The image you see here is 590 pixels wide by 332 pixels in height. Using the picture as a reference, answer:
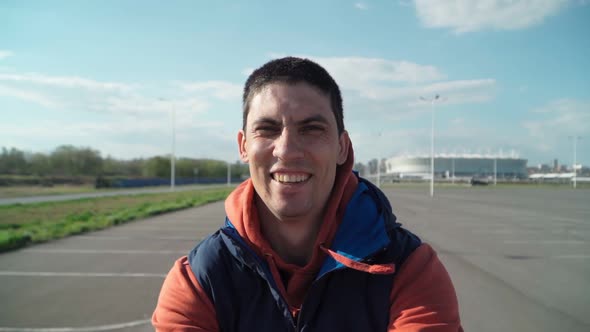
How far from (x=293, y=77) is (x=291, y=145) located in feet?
1.10

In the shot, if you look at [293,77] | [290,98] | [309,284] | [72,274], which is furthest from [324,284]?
[72,274]

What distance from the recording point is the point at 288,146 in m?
1.67

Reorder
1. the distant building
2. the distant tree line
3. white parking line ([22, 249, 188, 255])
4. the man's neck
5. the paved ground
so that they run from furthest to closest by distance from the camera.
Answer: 1. the distant building
2. the distant tree line
3. white parking line ([22, 249, 188, 255])
4. the paved ground
5. the man's neck

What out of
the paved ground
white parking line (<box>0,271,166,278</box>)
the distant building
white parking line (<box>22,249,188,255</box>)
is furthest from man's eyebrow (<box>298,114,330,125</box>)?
the distant building

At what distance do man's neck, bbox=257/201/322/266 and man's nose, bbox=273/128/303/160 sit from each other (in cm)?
37

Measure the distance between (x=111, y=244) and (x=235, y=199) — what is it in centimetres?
888

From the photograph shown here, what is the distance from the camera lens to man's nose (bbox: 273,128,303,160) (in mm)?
1667

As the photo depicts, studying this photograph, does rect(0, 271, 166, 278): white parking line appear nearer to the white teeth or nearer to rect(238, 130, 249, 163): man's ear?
rect(238, 130, 249, 163): man's ear

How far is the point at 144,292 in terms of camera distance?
5.43 m

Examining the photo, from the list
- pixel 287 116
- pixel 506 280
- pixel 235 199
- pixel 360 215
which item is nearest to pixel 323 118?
pixel 287 116

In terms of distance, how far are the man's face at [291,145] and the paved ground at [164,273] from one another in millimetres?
3415

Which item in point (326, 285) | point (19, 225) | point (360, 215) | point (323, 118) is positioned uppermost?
point (323, 118)

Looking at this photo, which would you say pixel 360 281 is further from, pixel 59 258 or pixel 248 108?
pixel 59 258

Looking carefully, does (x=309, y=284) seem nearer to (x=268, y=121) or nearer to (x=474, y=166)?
(x=268, y=121)
